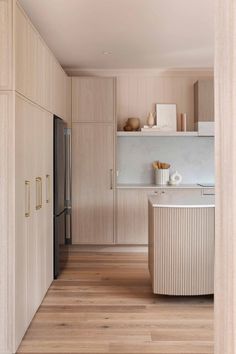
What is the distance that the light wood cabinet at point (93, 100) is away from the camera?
5711 millimetres

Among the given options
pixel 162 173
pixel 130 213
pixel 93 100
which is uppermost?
pixel 93 100

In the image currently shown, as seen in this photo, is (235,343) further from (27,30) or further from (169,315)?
(27,30)

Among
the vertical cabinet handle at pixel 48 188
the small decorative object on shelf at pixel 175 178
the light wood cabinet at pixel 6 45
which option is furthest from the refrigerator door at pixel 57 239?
the light wood cabinet at pixel 6 45

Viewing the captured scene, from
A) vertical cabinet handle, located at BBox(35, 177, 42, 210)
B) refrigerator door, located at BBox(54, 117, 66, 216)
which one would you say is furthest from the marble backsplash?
vertical cabinet handle, located at BBox(35, 177, 42, 210)

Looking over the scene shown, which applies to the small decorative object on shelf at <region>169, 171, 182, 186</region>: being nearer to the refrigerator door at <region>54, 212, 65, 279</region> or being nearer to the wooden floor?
the wooden floor

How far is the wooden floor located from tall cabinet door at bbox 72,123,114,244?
3.42 ft

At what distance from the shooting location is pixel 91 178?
5727 mm

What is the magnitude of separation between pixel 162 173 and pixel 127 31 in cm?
231

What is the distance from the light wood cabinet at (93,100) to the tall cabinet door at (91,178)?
4.4 inches

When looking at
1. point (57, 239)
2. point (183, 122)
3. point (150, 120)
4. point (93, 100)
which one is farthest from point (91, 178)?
point (183, 122)

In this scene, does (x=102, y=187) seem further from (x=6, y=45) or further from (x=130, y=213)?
(x=6, y=45)

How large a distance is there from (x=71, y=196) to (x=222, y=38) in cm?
447

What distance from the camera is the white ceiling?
11.6 ft

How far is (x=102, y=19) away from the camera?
3887 mm
